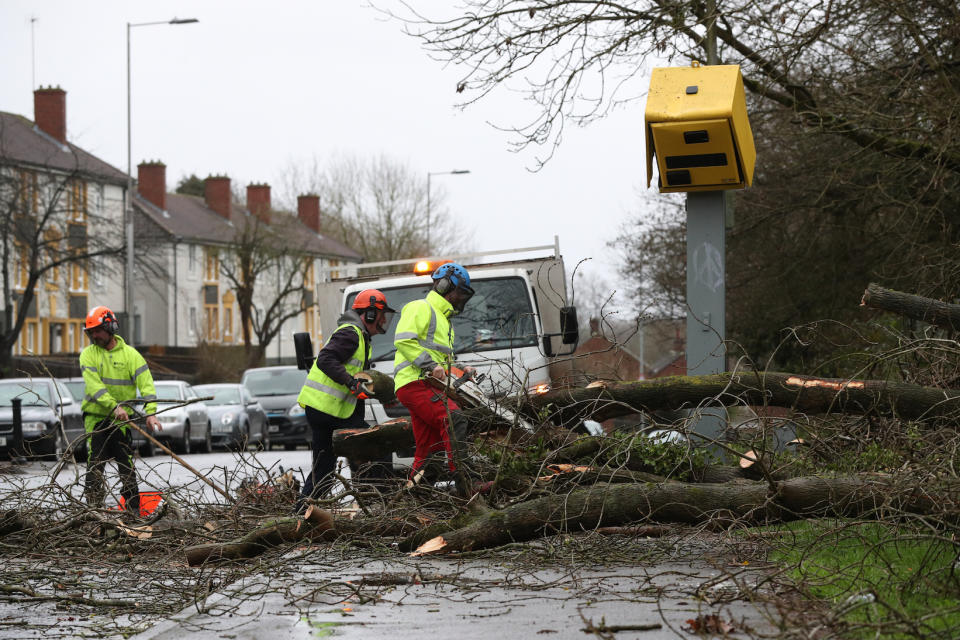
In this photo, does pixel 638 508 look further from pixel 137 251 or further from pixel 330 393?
pixel 137 251

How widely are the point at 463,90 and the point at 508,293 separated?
224cm

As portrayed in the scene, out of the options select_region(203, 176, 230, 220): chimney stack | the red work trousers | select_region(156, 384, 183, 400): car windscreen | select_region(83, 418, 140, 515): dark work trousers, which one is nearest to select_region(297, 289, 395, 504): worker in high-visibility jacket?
the red work trousers

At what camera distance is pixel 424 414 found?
8656mm

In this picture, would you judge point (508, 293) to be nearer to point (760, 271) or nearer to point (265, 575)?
point (265, 575)

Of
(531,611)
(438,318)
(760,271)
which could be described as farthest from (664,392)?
(760,271)

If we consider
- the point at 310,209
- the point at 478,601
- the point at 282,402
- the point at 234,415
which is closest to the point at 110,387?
the point at 478,601

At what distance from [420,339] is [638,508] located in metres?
2.39

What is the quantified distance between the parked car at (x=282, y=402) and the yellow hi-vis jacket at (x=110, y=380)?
14040 mm

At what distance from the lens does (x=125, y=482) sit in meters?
8.80

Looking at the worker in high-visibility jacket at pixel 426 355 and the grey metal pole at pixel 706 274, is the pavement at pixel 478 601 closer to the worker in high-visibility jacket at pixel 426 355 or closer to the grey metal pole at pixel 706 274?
the worker in high-visibility jacket at pixel 426 355

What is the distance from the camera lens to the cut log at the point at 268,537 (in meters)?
7.25

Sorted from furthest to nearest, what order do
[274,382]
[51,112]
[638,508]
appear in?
[51,112]
[274,382]
[638,508]

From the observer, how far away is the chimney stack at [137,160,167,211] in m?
66.9

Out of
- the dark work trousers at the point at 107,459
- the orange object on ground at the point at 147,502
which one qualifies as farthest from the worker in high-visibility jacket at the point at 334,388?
the dark work trousers at the point at 107,459
